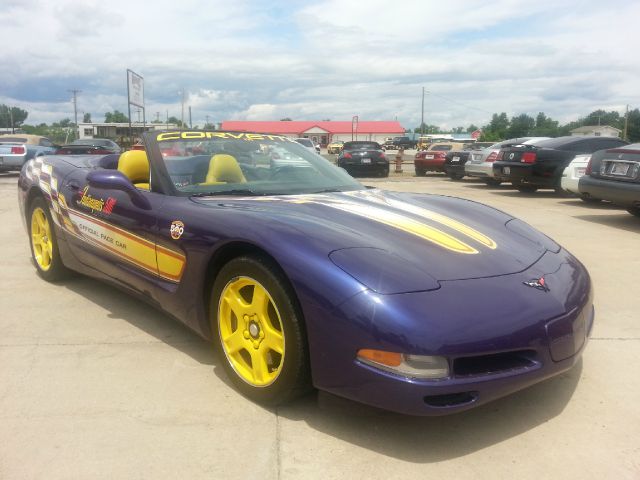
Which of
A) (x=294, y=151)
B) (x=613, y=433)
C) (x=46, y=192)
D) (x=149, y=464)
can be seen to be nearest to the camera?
(x=149, y=464)

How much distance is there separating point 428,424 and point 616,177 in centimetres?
621

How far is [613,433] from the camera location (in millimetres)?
2328

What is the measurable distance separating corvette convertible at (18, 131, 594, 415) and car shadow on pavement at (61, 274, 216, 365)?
0.28m

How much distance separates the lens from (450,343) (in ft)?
6.54

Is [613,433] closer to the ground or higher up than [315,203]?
closer to the ground

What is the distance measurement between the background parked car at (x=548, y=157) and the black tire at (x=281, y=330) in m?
9.89

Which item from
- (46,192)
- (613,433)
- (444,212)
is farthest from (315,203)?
(46,192)

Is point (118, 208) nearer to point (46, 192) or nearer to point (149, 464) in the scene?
point (46, 192)

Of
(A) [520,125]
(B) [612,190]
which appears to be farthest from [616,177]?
(A) [520,125]

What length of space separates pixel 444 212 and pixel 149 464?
1.97m

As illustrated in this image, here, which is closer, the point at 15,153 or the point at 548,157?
the point at 548,157

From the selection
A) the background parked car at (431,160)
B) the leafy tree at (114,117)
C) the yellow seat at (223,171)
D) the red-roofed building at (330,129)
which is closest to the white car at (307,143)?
the yellow seat at (223,171)

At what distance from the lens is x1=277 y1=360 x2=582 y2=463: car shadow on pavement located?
7.23ft

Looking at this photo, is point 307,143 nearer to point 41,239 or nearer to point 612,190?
point 612,190
